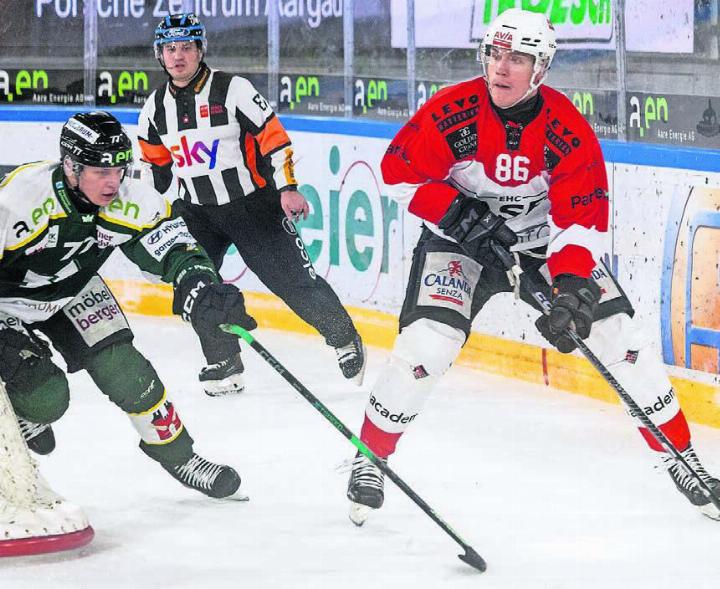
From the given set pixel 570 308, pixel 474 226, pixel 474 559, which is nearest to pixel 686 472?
pixel 570 308

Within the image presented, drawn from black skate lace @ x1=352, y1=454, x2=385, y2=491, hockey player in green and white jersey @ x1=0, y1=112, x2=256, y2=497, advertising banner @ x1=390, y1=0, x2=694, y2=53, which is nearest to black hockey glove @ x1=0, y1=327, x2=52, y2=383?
hockey player in green and white jersey @ x1=0, y1=112, x2=256, y2=497

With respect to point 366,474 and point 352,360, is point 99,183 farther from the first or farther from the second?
point 352,360

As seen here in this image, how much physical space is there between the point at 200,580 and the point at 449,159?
1248mm

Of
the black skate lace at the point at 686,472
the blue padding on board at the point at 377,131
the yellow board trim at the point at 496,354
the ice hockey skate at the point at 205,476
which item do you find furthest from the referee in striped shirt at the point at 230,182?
the black skate lace at the point at 686,472

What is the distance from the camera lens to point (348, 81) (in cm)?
693

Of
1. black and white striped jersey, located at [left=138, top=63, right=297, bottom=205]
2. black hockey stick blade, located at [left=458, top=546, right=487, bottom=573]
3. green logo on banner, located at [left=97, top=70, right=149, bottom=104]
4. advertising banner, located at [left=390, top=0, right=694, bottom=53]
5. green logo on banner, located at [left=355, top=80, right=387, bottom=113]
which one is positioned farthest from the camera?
green logo on banner, located at [left=97, top=70, right=149, bottom=104]

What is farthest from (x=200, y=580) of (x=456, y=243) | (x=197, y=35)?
(x=197, y=35)

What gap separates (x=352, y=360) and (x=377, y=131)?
1230 mm

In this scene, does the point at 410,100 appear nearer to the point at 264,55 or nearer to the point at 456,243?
the point at 264,55

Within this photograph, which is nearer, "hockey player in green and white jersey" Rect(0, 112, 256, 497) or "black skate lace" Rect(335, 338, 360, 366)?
"hockey player in green and white jersey" Rect(0, 112, 256, 497)

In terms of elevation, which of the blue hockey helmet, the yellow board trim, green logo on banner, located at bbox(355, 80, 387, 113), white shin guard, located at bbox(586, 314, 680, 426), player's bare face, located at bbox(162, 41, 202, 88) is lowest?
the yellow board trim

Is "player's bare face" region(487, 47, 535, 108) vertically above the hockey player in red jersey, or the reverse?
"player's bare face" region(487, 47, 535, 108)

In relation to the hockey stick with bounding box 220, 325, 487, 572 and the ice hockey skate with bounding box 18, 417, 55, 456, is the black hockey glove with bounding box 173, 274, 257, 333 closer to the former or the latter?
the hockey stick with bounding box 220, 325, 487, 572

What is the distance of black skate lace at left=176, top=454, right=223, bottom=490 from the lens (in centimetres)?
407
